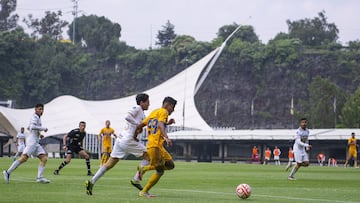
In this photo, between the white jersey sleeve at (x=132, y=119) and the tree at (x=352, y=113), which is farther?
the tree at (x=352, y=113)

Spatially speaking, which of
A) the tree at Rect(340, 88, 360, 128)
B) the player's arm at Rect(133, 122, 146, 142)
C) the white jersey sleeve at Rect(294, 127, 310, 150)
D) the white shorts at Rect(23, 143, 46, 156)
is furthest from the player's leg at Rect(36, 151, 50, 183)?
the tree at Rect(340, 88, 360, 128)

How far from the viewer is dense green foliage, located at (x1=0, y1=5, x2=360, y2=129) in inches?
4858

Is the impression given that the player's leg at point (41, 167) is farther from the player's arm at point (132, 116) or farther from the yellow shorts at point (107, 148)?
the yellow shorts at point (107, 148)

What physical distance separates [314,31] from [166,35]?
3939 centimetres

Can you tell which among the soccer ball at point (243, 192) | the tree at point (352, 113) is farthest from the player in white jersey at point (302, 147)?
the tree at point (352, 113)

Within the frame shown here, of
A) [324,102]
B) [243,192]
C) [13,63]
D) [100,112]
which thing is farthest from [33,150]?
[13,63]

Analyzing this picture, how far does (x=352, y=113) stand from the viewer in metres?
93.6

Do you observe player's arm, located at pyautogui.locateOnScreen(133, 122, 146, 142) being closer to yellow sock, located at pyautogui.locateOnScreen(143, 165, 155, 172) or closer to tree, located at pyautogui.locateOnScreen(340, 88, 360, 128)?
yellow sock, located at pyautogui.locateOnScreen(143, 165, 155, 172)

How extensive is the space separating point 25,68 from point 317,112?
5221 cm

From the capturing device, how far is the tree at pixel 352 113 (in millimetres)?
93062

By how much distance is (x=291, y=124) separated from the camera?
11906cm

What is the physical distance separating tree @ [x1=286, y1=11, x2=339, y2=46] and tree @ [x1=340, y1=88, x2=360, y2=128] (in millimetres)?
54484

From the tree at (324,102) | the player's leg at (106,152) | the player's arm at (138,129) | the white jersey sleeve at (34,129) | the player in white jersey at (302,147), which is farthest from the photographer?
the tree at (324,102)

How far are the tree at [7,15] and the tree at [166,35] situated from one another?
116 feet
